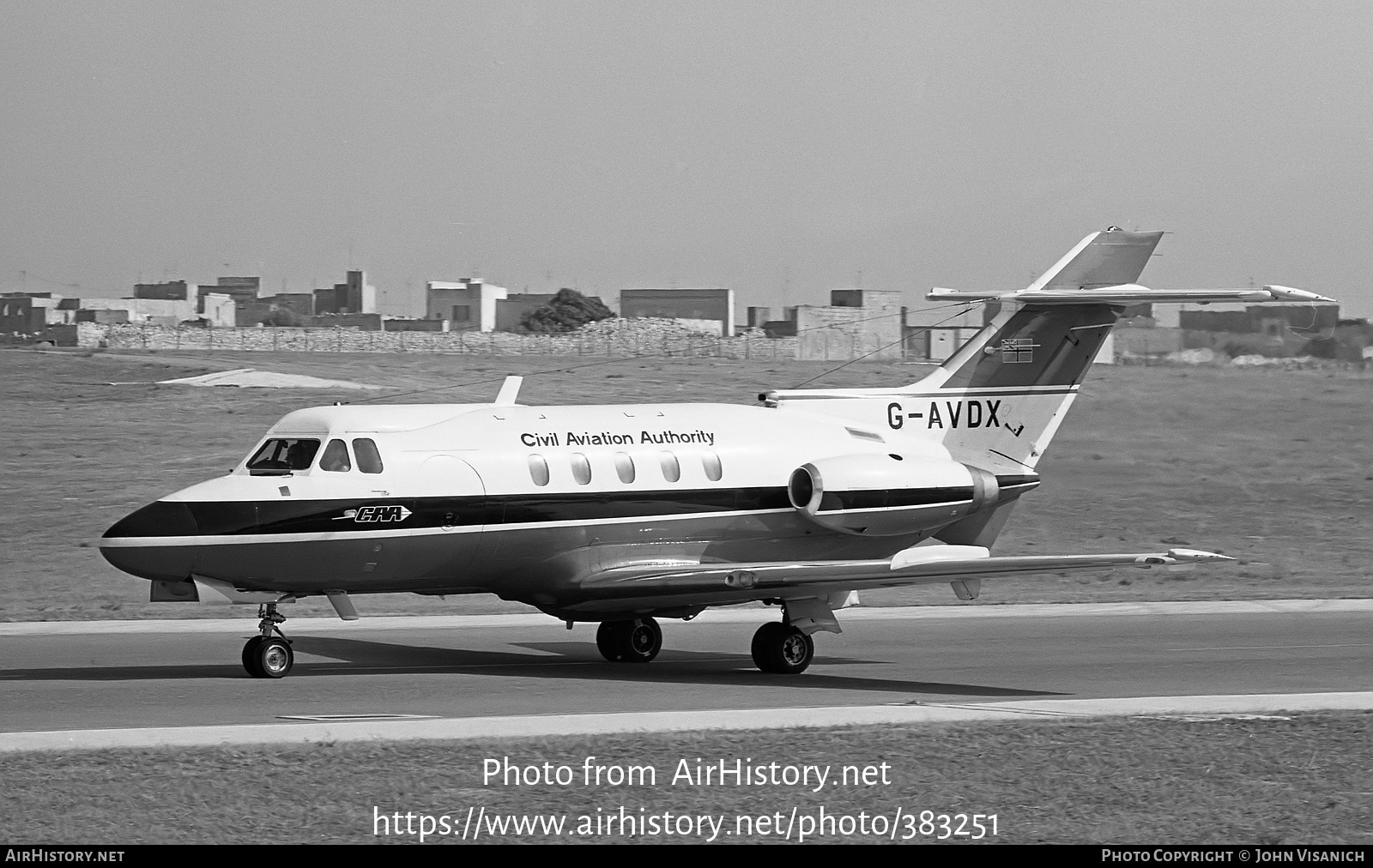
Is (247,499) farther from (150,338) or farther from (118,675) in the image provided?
(150,338)

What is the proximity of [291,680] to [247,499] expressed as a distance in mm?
2062

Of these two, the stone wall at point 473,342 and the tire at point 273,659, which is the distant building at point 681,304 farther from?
the tire at point 273,659

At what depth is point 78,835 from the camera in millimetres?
10367

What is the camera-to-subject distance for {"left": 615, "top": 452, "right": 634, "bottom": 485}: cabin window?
20156mm

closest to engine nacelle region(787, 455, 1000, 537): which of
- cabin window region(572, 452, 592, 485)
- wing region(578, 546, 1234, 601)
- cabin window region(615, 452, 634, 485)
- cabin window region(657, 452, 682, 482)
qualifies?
wing region(578, 546, 1234, 601)

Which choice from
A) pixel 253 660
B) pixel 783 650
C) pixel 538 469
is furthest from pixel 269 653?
pixel 783 650

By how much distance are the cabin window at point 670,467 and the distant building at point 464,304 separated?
2782 inches

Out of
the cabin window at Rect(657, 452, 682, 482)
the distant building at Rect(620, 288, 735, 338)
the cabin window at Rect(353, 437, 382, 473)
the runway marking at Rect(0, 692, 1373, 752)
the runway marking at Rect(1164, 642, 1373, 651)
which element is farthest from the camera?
the distant building at Rect(620, 288, 735, 338)

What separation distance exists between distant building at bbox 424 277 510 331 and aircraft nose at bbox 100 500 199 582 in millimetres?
72698

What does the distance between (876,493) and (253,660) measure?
753 centimetres

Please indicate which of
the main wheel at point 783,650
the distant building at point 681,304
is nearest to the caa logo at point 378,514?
the main wheel at point 783,650

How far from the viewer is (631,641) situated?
21.4m

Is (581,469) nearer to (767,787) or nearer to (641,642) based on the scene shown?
(641,642)

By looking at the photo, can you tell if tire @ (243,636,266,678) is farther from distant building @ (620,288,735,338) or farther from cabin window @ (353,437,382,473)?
distant building @ (620,288,735,338)
